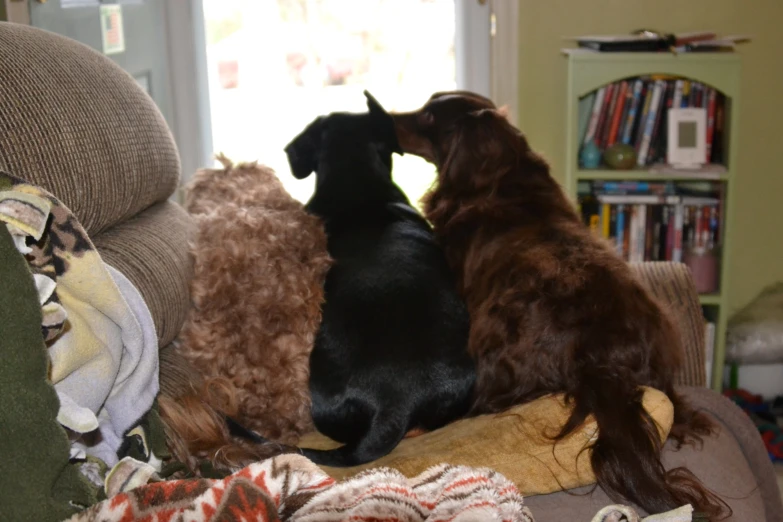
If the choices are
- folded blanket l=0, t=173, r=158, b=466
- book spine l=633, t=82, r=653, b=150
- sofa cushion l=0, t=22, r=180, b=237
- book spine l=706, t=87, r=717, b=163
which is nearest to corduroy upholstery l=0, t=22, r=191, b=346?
sofa cushion l=0, t=22, r=180, b=237

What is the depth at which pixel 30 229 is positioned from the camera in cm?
77

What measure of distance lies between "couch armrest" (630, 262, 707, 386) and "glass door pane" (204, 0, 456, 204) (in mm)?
1384

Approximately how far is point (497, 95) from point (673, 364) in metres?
1.83

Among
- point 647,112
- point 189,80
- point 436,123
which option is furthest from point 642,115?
point 189,80

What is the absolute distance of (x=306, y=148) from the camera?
1686mm

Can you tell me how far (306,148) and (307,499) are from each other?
3.28ft

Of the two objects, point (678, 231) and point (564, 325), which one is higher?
point (564, 325)

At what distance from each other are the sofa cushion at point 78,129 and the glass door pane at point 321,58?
167 cm

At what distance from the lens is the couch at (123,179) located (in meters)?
1.03

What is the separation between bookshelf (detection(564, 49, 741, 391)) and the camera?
8.10 feet

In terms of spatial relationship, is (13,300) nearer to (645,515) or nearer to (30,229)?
(30,229)

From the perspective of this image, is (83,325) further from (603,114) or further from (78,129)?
(603,114)

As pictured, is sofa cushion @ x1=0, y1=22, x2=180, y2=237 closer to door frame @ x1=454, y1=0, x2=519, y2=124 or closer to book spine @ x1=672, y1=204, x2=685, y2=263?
door frame @ x1=454, y1=0, x2=519, y2=124

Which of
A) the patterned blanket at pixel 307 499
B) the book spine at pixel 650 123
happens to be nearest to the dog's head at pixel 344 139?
the patterned blanket at pixel 307 499
